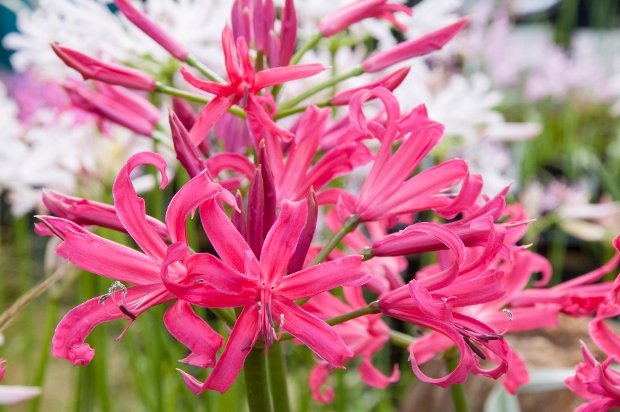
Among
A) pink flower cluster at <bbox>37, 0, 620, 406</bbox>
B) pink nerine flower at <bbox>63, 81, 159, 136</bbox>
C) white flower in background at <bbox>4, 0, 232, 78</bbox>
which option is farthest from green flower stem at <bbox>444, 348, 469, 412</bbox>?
white flower in background at <bbox>4, 0, 232, 78</bbox>

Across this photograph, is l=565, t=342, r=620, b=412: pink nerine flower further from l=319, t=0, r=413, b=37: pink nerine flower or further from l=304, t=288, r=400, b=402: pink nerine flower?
l=319, t=0, r=413, b=37: pink nerine flower

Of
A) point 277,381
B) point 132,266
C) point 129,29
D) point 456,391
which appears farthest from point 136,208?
point 129,29

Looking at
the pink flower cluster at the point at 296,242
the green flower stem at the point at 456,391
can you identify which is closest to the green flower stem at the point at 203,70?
the pink flower cluster at the point at 296,242

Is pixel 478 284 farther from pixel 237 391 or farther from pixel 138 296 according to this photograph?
pixel 237 391

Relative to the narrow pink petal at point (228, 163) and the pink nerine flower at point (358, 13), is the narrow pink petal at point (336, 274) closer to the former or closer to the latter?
the narrow pink petal at point (228, 163)

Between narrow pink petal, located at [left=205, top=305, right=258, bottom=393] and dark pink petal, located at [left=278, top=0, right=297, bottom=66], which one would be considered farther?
dark pink petal, located at [left=278, top=0, right=297, bottom=66]

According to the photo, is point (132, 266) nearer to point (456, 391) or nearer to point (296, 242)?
point (296, 242)

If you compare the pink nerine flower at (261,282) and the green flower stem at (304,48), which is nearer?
the pink nerine flower at (261,282)

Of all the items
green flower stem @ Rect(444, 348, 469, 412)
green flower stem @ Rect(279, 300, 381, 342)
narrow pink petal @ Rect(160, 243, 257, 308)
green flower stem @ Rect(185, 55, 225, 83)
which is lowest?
green flower stem @ Rect(444, 348, 469, 412)
